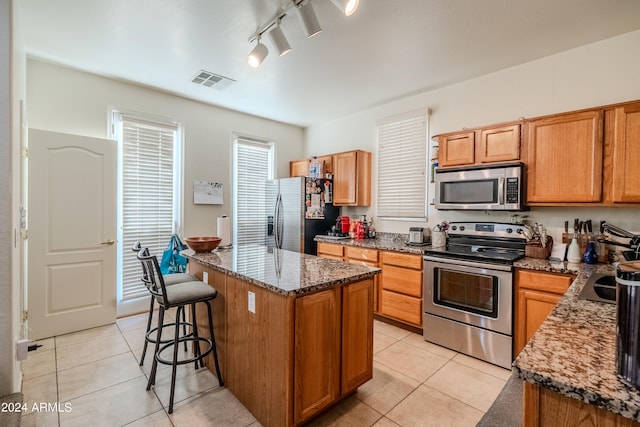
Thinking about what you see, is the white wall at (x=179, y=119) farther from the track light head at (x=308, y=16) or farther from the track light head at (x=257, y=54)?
the track light head at (x=308, y=16)

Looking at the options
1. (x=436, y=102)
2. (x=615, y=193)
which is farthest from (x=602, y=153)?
(x=436, y=102)

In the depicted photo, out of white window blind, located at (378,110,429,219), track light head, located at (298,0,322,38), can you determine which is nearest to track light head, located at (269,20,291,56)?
track light head, located at (298,0,322,38)

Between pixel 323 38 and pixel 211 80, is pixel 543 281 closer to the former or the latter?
pixel 323 38

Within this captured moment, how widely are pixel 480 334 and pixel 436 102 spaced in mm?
2697

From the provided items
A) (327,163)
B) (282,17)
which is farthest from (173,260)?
(282,17)

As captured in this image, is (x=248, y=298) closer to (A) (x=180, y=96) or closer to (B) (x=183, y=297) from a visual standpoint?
(B) (x=183, y=297)

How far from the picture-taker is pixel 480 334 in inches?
107

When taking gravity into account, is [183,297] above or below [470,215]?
below

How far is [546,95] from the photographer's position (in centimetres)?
295

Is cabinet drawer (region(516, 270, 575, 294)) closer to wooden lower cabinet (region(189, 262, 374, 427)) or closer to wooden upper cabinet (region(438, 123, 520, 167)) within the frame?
wooden upper cabinet (region(438, 123, 520, 167))

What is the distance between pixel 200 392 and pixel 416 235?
2.73 metres

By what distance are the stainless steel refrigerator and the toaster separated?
1.43 m

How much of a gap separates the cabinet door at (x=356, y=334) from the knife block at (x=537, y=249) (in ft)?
5.75

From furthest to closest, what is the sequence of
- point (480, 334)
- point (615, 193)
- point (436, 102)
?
point (436, 102)
point (480, 334)
point (615, 193)
